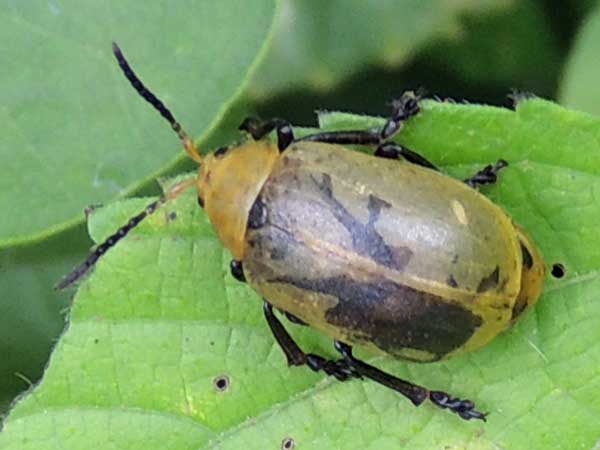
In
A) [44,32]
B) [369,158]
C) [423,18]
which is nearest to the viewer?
[369,158]

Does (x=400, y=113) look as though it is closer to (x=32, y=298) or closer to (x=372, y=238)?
(x=372, y=238)

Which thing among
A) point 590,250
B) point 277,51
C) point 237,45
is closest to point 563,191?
point 590,250

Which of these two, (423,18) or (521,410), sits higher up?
(423,18)

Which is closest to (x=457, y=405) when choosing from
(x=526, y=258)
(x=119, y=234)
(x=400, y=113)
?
(x=526, y=258)

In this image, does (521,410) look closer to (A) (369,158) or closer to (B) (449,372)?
(B) (449,372)

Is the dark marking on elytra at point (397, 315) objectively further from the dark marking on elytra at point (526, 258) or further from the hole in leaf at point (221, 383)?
the hole in leaf at point (221, 383)

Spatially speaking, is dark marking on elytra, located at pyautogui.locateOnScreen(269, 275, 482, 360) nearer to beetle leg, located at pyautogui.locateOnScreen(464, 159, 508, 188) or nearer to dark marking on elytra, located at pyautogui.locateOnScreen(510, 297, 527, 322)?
dark marking on elytra, located at pyautogui.locateOnScreen(510, 297, 527, 322)
